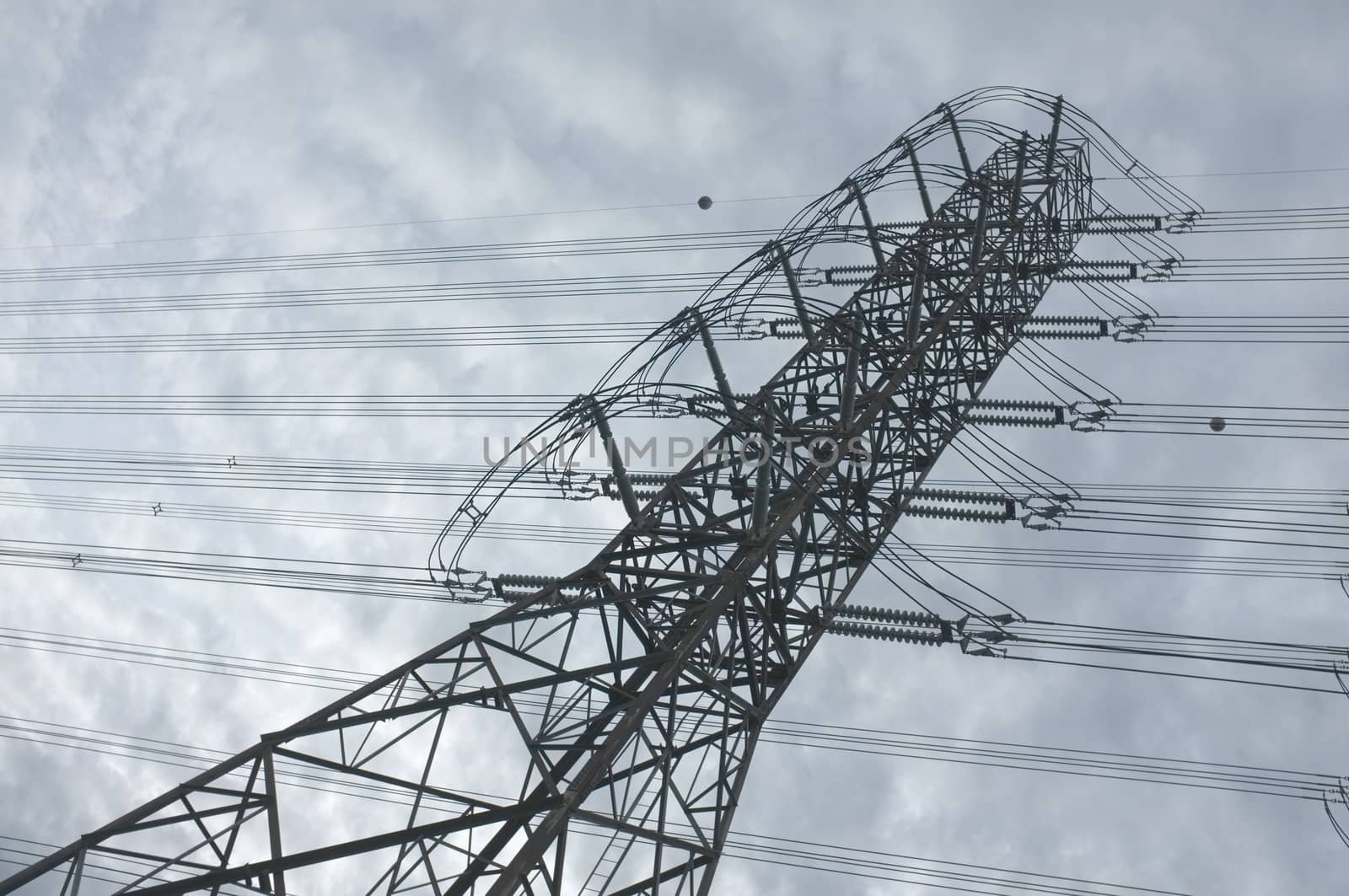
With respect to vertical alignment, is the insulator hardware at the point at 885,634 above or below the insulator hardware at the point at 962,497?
below

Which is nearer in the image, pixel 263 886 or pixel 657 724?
pixel 263 886

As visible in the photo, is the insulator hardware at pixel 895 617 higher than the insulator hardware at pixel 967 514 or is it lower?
lower

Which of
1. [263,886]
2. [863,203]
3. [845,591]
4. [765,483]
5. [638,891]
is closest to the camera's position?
[263,886]

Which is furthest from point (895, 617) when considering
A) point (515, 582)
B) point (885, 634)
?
point (515, 582)

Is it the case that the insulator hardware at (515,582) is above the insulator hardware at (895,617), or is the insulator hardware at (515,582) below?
above

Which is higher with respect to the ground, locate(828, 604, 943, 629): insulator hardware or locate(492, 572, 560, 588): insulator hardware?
locate(492, 572, 560, 588): insulator hardware

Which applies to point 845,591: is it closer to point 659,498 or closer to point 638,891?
point 659,498

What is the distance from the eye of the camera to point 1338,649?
15328mm

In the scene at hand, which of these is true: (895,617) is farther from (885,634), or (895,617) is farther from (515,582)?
(515,582)

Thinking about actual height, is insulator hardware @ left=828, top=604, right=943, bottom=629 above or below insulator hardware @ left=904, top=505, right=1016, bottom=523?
below

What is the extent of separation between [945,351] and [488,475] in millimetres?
7530

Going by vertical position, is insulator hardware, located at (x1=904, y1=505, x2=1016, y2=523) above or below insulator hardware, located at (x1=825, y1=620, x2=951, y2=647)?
above

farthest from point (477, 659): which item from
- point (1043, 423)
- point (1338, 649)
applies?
point (1043, 423)

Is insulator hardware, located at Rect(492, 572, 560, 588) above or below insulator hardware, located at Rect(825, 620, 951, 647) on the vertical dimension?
above
